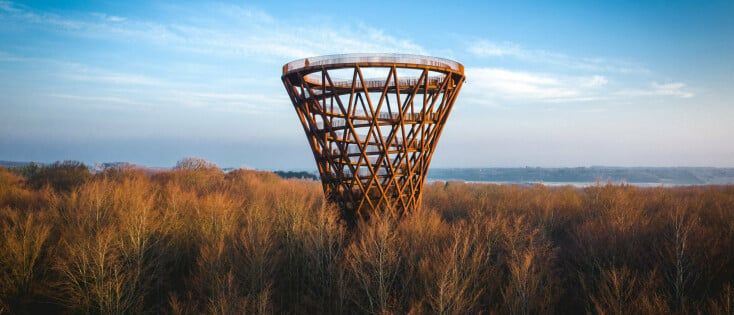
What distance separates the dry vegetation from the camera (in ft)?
54.7

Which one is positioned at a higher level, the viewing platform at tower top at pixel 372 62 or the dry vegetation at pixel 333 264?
the viewing platform at tower top at pixel 372 62

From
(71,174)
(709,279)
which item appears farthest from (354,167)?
(71,174)

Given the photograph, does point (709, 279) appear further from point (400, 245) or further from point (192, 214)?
point (192, 214)

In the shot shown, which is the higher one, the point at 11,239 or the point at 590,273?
the point at 11,239

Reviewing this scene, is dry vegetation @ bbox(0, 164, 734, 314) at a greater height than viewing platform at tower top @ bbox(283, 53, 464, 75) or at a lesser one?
lesser

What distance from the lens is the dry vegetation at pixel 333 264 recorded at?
656 inches

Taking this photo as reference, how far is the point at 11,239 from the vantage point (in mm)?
20000

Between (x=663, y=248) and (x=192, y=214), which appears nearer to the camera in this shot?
(x=663, y=248)

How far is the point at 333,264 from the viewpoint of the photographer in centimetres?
2175

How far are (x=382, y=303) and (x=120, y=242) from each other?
13.2m

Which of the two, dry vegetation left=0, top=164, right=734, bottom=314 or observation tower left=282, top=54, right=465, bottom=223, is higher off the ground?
observation tower left=282, top=54, right=465, bottom=223

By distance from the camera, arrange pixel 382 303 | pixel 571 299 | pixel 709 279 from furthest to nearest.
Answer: pixel 571 299 → pixel 709 279 → pixel 382 303

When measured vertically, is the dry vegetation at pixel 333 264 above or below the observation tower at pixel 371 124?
below

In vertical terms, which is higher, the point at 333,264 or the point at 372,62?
the point at 372,62
